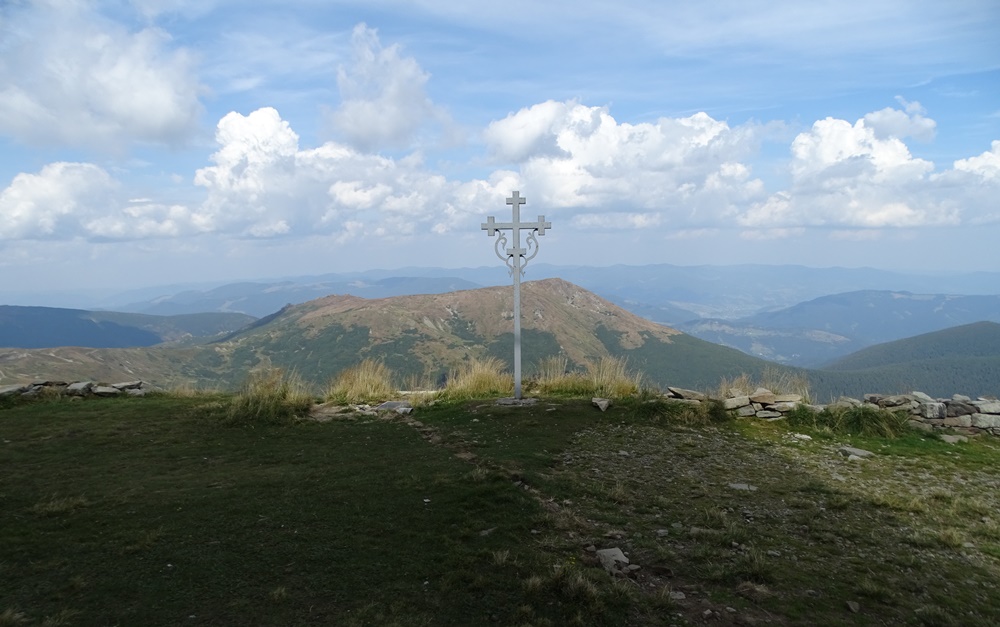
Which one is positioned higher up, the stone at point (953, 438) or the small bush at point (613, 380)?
the small bush at point (613, 380)

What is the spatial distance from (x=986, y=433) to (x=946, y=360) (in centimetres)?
14960

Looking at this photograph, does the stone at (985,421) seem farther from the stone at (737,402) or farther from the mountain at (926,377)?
the mountain at (926,377)

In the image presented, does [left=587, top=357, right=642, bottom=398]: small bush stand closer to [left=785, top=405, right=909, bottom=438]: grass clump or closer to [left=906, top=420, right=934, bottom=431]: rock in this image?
[left=785, top=405, right=909, bottom=438]: grass clump

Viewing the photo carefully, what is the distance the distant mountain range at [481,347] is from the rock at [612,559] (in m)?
91.7

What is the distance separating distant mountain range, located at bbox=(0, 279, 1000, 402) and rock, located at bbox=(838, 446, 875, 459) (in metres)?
87.1

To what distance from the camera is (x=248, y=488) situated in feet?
22.5

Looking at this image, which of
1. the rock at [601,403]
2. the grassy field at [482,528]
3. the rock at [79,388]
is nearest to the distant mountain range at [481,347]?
the rock at [79,388]

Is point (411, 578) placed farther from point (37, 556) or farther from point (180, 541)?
point (37, 556)

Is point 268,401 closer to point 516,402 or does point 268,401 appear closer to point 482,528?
point 516,402

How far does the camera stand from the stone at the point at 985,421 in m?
10.9

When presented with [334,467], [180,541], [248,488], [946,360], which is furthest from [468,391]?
[946,360]

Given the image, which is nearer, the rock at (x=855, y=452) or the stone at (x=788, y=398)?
the rock at (x=855, y=452)

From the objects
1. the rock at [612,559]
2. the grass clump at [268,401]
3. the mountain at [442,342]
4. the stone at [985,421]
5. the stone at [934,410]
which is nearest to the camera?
the rock at [612,559]

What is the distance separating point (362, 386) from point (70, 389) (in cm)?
635
